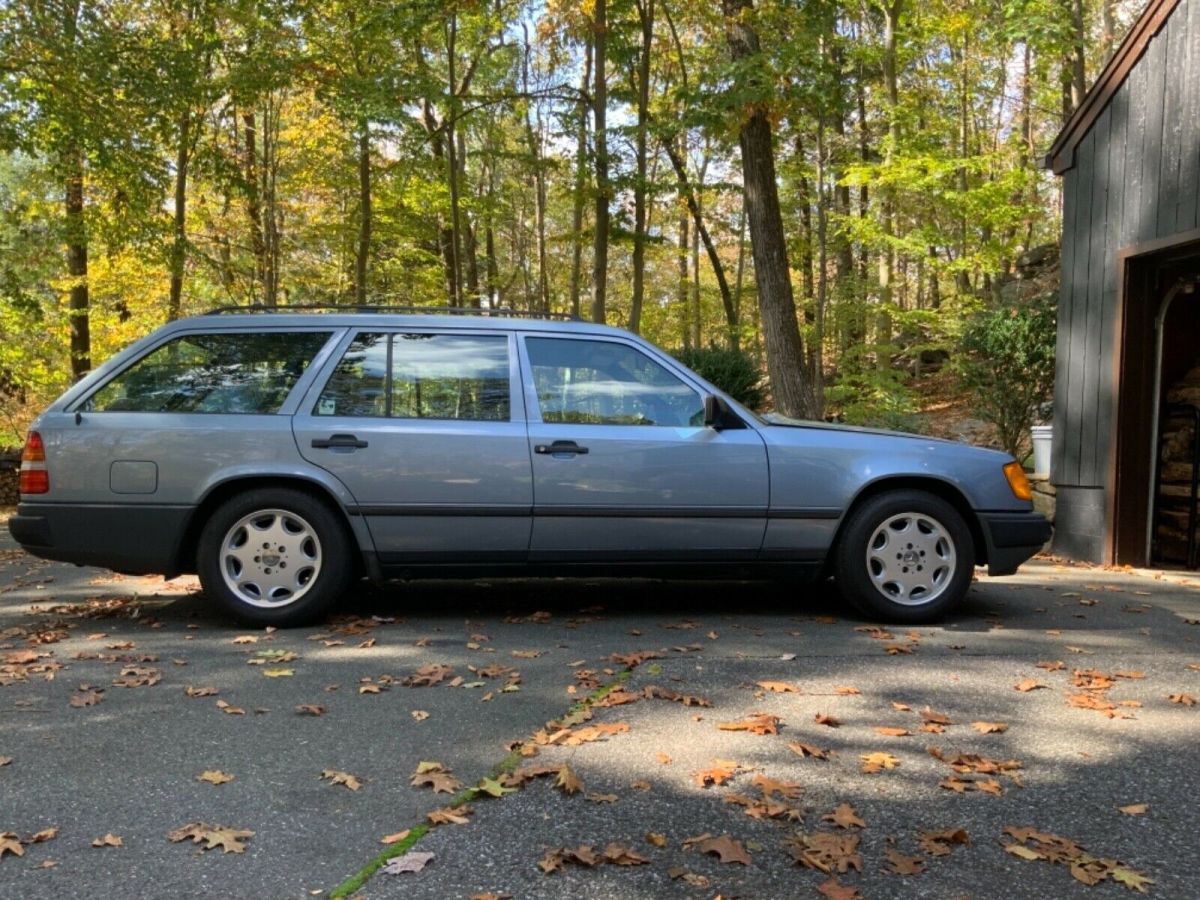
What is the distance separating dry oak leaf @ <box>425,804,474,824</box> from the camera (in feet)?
8.68

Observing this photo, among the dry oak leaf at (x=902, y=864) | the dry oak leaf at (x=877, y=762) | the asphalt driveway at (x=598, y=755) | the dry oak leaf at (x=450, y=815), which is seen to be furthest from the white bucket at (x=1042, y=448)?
the dry oak leaf at (x=450, y=815)

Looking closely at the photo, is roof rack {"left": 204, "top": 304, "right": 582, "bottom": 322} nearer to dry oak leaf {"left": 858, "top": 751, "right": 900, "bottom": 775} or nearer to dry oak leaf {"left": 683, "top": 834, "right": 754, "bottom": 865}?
dry oak leaf {"left": 858, "top": 751, "right": 900, "bottom": 775}

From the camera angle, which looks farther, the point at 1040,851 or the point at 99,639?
the point at 99,639

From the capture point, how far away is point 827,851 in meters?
2.46

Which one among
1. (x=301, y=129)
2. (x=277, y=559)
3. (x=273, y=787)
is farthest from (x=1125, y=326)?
(x=301, y=129)

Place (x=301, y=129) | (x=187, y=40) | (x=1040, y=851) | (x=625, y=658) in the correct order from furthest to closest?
(x=301, y=129) < (x=187, y=40) < (x=625, y=658) < (x=1040, y=851)

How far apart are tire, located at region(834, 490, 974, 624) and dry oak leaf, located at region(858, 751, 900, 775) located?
2.06m

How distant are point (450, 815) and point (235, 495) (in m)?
2.89

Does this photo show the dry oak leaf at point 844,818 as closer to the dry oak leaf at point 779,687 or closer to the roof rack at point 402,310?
the dry oak leaf at point 779,687

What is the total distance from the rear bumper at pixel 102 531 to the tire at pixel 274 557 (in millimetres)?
196

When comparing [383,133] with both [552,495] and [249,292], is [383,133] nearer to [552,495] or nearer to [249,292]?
[249,292]

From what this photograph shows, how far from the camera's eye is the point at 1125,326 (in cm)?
746

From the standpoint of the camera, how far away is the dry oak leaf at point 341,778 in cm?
292

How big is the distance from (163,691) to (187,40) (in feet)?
45.0
